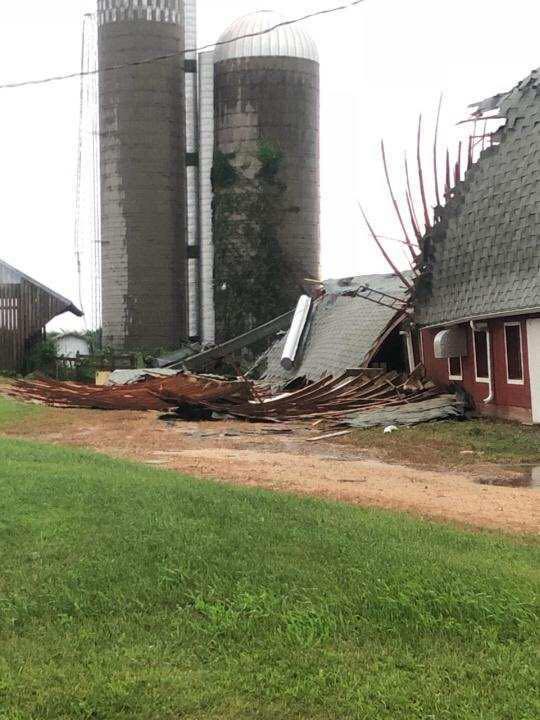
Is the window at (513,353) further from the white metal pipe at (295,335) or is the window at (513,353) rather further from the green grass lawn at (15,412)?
the white metal pipe at (295,335)

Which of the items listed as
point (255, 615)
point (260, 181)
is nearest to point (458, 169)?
point (255, 615)

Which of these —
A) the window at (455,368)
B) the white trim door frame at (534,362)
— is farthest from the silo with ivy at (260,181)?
the white trim door frame at (534,362)

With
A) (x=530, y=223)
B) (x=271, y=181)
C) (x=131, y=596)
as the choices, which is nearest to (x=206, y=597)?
(x=131, y=596)

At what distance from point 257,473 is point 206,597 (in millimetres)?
6641

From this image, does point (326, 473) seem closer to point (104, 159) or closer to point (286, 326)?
point (286, 326)

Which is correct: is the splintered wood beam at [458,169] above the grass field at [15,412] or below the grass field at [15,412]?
above

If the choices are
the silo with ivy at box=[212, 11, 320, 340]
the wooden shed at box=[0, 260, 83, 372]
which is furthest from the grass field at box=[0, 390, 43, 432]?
the silo with ivy at box=[212, 11, 320, 340]

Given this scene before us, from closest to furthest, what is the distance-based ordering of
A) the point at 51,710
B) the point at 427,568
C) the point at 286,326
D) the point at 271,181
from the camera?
1. the point at 51,710
2. the point at 427,568
3. the point at 286,326
4. the point at 271,181

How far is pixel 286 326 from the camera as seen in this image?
133 feet

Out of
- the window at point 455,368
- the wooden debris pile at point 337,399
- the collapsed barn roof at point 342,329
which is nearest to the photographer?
the wooden debris pile at point 337,399

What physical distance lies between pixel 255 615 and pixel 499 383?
53.1 ft

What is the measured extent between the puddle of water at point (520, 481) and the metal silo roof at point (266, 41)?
35718mm

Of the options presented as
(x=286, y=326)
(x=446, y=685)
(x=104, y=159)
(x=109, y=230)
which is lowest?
(x=446, y=685)

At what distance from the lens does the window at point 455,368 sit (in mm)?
23389
